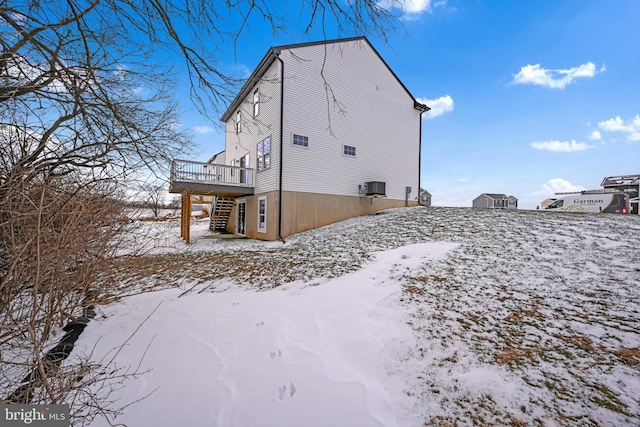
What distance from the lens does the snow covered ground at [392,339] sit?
77.8 inches

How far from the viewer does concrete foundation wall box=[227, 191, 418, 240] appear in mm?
10641

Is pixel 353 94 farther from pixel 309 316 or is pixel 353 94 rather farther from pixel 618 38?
pixel 309 316

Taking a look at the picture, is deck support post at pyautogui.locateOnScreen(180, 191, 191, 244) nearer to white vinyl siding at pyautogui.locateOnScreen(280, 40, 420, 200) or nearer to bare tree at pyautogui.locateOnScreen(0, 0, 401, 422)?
white vinyl siding at pyautogui.locateOnScreen(280, 40, 420, 200)

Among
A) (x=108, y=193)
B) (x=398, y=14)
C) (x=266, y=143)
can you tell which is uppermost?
(x=266, y=143)

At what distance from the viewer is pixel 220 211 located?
51.0 feet

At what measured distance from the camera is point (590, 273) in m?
4.27

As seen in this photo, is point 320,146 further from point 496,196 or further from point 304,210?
point 496,196

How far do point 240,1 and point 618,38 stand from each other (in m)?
8.57

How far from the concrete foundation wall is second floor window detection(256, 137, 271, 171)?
138 centimetres

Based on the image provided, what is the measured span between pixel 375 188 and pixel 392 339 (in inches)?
398

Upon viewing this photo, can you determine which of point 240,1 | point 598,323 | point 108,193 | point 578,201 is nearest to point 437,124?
point 578,201

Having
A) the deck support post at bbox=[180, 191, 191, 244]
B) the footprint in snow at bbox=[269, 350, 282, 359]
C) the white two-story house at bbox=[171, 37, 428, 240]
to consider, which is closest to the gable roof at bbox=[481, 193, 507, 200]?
the white two-story house at bbox=[171, 37, 428, 240]

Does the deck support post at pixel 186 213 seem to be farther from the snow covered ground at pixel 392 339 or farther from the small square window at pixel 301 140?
Answer: the small square window at pixel 301 140

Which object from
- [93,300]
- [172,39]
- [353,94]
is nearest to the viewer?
[172,39]
